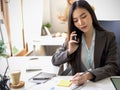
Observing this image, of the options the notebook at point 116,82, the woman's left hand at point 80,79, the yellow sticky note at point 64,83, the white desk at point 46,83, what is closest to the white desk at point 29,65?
the white desk at point 46,83

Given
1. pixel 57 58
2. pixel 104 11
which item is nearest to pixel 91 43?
pixel 57 58

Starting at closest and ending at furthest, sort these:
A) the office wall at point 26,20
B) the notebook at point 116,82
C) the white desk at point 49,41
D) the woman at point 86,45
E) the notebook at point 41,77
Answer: the notebook at point 116,82, the notebook at point 41,77, the woman at point 86,45, the office wall at point 26,20, the white desk at point 49,41

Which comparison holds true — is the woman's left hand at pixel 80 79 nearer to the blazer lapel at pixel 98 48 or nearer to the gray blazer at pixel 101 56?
the gray blazer at pixel 101 56

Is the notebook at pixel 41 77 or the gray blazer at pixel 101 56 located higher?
the gray blazer at pixel 101 56

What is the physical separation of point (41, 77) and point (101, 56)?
498mm

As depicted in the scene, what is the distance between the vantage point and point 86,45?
161cm

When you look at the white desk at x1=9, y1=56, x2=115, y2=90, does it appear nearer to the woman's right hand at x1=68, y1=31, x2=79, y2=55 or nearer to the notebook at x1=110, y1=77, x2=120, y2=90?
the notebook at x1=110, y1=77, x2=120, y2=90

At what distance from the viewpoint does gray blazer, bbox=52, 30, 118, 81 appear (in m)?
1.48

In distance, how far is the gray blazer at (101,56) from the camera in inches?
58.1

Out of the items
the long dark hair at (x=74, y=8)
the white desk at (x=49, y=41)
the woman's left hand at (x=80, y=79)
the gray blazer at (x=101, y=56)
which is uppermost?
the long dark hair at (x=74, y=8)

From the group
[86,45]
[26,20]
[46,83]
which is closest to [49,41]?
[26,20]

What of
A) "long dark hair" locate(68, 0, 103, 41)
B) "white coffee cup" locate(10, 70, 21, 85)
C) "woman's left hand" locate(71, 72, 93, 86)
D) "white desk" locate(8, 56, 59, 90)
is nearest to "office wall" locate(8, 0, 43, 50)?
"white desk" locate(8, 56, 59, 90)

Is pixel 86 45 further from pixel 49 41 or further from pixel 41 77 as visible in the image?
pixel 49 41

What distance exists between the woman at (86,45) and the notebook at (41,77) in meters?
0.17
